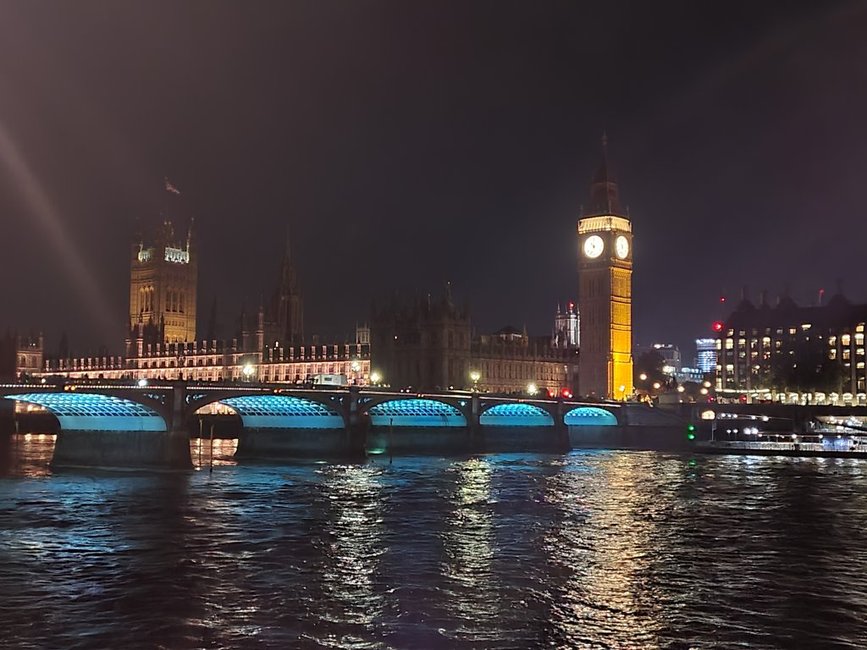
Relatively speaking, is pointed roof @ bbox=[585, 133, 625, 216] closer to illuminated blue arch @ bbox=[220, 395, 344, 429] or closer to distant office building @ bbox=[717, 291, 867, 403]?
distant office building @ bbox=[717, 291, 867, 403]

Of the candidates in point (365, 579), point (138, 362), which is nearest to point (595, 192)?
point (138, 362)

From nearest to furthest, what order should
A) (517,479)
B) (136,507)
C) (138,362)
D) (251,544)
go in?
1. (251,544)
2. (136,507)
3. (517,479)
4. (138,362)

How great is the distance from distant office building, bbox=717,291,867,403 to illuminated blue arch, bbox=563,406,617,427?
144 feet

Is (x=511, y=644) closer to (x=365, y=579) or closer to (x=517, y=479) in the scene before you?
(x=365, y=579)

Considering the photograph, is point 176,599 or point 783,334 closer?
point 176,599

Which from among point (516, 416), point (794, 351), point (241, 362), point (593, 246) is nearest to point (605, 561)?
point (516, 416)

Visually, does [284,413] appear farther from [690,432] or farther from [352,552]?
[352,552]

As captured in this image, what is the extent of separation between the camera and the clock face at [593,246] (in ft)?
491

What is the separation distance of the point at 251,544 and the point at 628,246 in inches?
4701

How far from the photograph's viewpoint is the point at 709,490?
61.0 metres

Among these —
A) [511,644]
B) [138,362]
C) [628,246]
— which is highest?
[628,246]

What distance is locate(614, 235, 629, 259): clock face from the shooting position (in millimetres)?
149625

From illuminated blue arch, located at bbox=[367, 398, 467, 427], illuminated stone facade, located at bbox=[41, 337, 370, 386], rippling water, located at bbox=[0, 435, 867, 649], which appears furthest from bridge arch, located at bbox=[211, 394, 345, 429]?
illuminated stone facade, located at bbox=[41, 337, 370, 386]

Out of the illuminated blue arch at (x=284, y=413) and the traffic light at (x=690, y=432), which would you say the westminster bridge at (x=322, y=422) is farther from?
the traffic light at (x=690, y=432)
